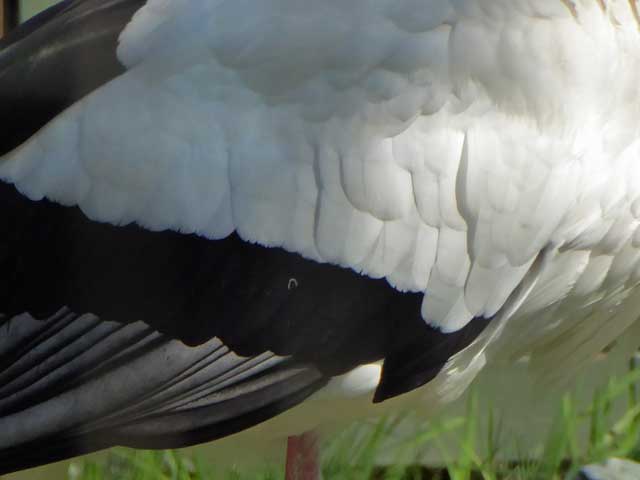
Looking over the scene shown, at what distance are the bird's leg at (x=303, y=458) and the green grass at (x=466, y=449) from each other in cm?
31

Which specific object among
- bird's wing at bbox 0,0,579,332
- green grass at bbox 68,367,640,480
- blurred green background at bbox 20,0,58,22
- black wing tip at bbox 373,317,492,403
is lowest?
green grass at bbox 68,367,640,480

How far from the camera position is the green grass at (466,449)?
9.56ft

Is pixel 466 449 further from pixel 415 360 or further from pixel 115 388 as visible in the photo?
pixel 115 388

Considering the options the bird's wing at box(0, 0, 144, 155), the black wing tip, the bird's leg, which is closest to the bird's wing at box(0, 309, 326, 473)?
the black wing tip

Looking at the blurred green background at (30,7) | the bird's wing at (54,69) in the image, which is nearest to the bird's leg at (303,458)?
the bird's wing at (54,69)

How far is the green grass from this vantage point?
9.56 feet

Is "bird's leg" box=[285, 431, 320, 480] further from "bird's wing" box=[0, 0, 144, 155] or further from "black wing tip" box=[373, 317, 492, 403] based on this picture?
"bird's wing" box=[0, 0, 144, 155]

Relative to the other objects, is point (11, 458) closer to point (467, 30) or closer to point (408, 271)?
point (408, 271)

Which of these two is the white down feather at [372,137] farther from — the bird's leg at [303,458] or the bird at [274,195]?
the bird's leg at [303,458]

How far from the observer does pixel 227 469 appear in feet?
8.93

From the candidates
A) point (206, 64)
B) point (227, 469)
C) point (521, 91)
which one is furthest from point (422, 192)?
point (227, 469)

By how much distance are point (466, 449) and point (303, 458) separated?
0.54 metres

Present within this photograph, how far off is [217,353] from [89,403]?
19cm

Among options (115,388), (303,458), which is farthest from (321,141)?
(303,458)
